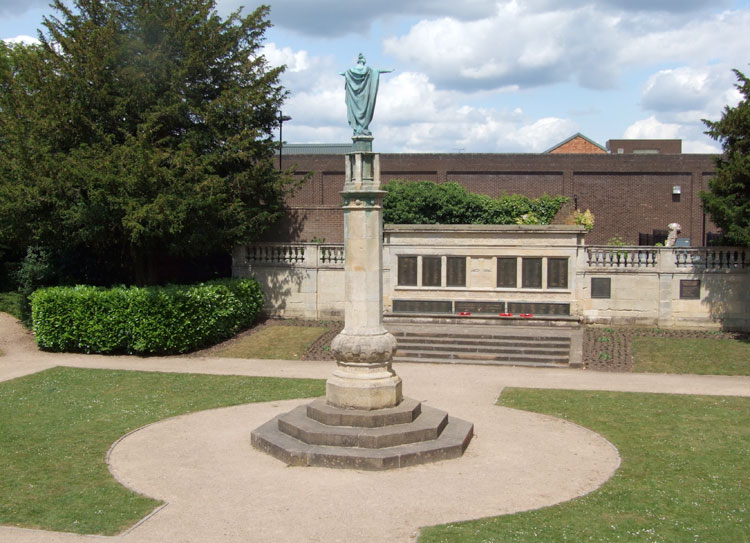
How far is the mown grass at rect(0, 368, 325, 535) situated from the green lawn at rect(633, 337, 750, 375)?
31.0ft

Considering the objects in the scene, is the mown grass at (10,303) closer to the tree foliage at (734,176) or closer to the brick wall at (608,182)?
the brick wall at (608,182)

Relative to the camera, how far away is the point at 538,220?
35031 mm

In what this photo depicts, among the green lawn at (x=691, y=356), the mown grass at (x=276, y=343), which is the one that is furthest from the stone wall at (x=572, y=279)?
the mown grass at (x=276, y=343)

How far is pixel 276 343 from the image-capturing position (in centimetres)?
2273

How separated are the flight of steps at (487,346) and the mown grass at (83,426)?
4938 mm

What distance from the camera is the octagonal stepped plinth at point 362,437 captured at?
10875 millimetres

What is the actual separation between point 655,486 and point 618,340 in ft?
42.3

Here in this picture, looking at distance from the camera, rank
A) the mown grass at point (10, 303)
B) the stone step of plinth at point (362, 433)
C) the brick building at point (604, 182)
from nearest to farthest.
→ the stone step of plinth at point (362, 433) → the mown grass at point (10, 303) → the brick building at point (604, 182)

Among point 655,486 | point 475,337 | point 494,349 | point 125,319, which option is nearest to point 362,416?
point 655,486

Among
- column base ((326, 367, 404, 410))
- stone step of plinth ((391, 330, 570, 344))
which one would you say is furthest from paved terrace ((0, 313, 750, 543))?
stone step of plinth ((391, 330, 570, 344))

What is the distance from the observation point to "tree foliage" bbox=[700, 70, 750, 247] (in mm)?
21391

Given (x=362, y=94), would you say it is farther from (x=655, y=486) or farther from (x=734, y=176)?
(x=734, y=176)

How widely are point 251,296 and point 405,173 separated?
614 inches

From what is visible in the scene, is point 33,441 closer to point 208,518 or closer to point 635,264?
point 208,518
